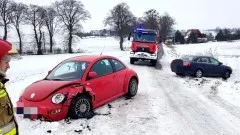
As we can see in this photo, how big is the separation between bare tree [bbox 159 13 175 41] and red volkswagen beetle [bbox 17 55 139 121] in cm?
10111

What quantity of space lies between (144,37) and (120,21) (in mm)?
54799

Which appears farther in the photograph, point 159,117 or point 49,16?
point 49,16

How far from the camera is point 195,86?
52.2ft

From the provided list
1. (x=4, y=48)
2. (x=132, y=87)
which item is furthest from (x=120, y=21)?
(x=4, y=48)

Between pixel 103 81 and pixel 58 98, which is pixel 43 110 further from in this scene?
pixel 103 81

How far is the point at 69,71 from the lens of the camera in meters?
9.78

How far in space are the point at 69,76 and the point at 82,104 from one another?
113cm

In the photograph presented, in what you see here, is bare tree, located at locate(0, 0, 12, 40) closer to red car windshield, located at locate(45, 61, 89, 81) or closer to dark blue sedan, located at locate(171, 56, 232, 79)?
dark blue sedan, located at locate(171, 56, 232, 79)

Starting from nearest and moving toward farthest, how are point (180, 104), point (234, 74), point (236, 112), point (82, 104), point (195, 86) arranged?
point (82, 104)
point (236, 112)
point (180, 104)
point (195, 86)
point (234, 74)

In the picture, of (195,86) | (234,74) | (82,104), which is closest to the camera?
(82,104)

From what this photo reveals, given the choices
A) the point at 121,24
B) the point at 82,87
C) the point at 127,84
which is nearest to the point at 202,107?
the point at 127,84

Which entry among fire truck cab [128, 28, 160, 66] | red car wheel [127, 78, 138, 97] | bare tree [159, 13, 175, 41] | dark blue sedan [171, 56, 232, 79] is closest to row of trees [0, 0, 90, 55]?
bare tree [159, 13, 175, 41]

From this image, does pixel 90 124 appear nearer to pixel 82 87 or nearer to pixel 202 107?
pixel 82 87

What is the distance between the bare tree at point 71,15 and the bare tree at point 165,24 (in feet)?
132
